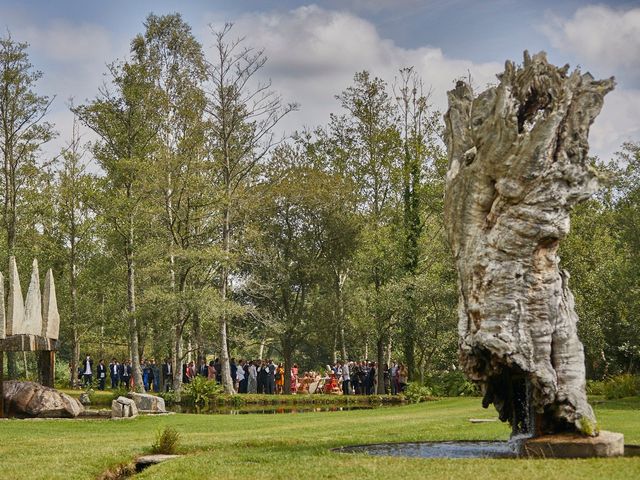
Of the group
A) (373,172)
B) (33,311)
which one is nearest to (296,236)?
(373,172)

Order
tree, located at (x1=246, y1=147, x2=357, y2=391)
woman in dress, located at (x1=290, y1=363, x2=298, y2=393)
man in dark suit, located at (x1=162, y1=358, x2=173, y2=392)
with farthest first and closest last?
tree, located at (x1=246, y1=147, x2=357, y2=391), woman in dress, located at (x1=290, y1=363, x2=298, y2=393), man in dark suit, located at (x1=162, y1=358, x2=173, y2=392)

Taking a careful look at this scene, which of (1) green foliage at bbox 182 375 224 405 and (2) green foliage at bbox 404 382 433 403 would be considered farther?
(2) green foliage at bbox 404 382 433 403

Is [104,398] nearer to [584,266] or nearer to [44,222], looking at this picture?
[44,222]

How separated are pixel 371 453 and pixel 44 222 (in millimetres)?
37467

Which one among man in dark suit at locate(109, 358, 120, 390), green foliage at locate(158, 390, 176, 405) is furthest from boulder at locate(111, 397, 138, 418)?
man in dark suit at locate(109, 358, 120, 390)

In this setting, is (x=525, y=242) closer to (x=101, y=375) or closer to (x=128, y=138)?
(x=128, y=138)

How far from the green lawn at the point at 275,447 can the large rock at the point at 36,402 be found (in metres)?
2.34

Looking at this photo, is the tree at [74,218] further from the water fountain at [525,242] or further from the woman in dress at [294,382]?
the water fountain at [525,242]

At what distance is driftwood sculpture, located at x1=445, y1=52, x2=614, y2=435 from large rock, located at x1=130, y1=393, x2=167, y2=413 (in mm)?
16410

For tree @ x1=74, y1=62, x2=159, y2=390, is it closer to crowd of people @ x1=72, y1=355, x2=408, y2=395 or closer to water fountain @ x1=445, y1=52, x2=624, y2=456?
crowd of people @ x1=72, y1=355, x2=408, y2=395

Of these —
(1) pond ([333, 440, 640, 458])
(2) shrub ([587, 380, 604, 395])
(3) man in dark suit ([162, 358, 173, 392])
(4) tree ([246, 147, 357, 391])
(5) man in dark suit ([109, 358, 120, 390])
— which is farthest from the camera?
(4) tree ([246, 147, 357, 391])

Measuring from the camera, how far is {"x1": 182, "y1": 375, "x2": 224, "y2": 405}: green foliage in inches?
1331

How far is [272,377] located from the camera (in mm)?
40438

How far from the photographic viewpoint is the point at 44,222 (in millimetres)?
47219
